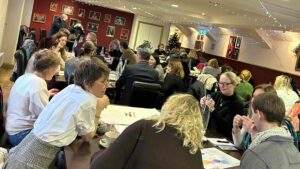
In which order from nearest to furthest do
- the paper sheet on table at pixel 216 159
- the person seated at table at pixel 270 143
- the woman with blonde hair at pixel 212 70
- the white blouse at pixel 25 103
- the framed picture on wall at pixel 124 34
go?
the person seated at table at pixel 270 143, the paper sheet on table at pixel 216 159, the white blouse at pixel 25 103, the woman with blonde hair at pixel 212 70, the framed picture on wall at pixel 124 34

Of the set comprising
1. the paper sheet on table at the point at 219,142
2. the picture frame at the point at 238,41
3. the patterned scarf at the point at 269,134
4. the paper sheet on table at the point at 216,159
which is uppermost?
the picture frame at the point at 238,41

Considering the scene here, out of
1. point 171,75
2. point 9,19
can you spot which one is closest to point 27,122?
point 171,75

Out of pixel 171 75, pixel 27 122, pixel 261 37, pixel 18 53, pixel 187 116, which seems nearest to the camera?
pixel 187 116

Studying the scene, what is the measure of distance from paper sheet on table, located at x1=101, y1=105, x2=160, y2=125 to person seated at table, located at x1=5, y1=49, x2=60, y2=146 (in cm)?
49

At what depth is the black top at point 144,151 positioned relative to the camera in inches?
55.2

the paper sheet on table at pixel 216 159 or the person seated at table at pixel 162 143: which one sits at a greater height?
the person seated at table at pixel 162 143

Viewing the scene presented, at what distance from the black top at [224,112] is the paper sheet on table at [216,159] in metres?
0.89

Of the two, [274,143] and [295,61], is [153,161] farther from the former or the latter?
[295,61]

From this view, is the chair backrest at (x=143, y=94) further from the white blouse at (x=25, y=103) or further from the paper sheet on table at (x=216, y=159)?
the paper sheet on table at (x=216, y=159)

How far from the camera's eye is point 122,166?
141 cm

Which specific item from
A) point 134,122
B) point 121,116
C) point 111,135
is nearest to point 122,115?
point 121,116

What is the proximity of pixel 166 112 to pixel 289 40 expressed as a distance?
984 cm

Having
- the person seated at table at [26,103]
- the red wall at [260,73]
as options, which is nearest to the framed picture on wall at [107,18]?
the red wall at [260,73]

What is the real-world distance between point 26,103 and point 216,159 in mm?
1421
